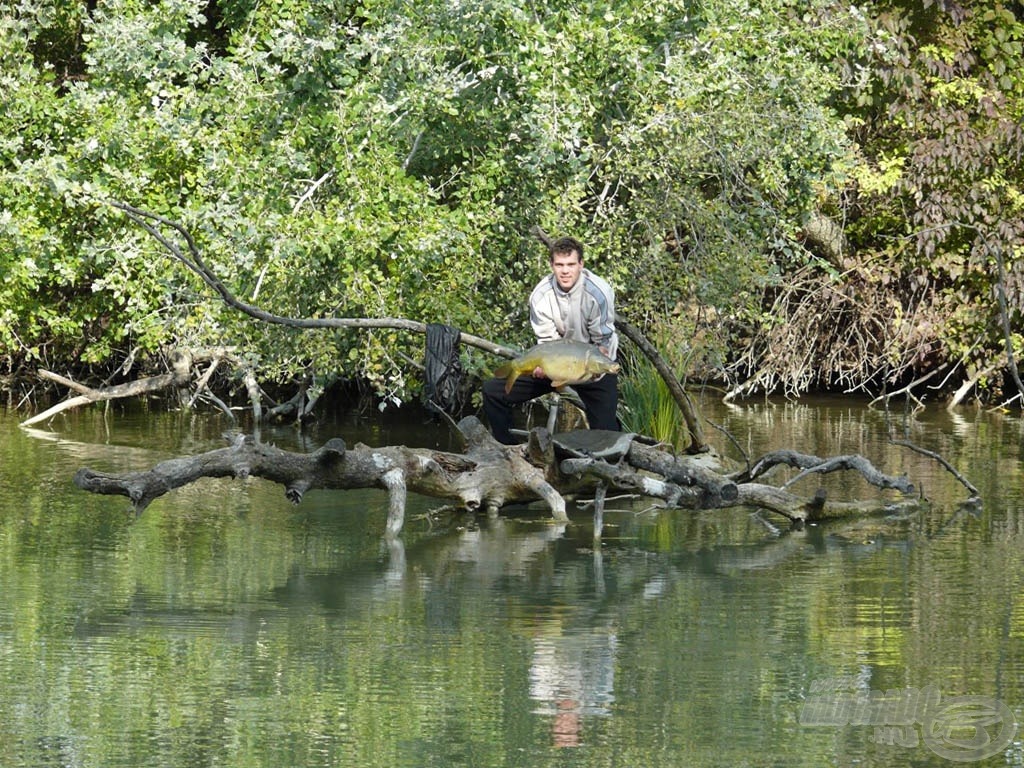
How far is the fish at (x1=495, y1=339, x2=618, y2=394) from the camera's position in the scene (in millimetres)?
10859

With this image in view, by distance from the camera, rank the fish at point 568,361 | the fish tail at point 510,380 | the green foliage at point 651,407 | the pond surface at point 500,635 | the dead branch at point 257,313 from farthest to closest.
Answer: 1. the green foliage at point 651,407
2. the fish tail at point 510,380
3. the fish at point 568,361
4. the dead branch at point 257,313
5. the pond surface at point 500,635

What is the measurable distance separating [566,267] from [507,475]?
1.27 metres

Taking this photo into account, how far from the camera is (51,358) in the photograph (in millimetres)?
20469

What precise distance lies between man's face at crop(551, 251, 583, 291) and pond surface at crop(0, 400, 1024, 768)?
1425 mm

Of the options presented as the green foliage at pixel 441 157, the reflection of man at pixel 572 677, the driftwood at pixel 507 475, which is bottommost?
the reflection of man at pixel 572 677

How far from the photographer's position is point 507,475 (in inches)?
448

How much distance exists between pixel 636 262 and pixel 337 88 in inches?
109

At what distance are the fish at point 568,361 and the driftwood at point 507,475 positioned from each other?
1.25ft

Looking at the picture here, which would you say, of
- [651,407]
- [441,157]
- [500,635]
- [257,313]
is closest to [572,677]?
[500,635]

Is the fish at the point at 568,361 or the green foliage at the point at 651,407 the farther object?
the green foliage at the point at 651,407

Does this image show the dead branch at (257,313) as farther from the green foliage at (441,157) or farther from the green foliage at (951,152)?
the green foliage at (951,152)

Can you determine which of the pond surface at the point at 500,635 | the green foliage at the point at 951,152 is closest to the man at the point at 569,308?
the pond surface at the point at 500,635

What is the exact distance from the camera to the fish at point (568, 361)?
1086 centimetres

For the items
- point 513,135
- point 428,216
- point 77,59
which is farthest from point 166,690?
point 77,59
